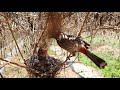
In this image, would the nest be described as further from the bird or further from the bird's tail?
the bird's tail

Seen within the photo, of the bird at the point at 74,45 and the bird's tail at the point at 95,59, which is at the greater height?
the bird at the point at 74,45

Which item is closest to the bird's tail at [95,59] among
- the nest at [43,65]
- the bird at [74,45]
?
the bird at [74,45]

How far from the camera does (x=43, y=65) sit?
407 cm

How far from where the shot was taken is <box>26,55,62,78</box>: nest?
4.05 m

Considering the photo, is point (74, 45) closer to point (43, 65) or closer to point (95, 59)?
point (95, 59)

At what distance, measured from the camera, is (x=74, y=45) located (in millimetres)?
4023

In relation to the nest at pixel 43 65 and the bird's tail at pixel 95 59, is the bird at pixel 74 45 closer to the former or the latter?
the bird's tail at pixel 95 59

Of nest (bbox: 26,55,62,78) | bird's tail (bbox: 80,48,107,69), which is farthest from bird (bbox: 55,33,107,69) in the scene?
nest (bbox: 26,55,62,78)

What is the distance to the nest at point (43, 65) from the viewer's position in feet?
13.3

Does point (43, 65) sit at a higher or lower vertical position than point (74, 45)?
lower

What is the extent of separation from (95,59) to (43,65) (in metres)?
0.63

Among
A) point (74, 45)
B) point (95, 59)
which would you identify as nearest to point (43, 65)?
point (74, 45)
